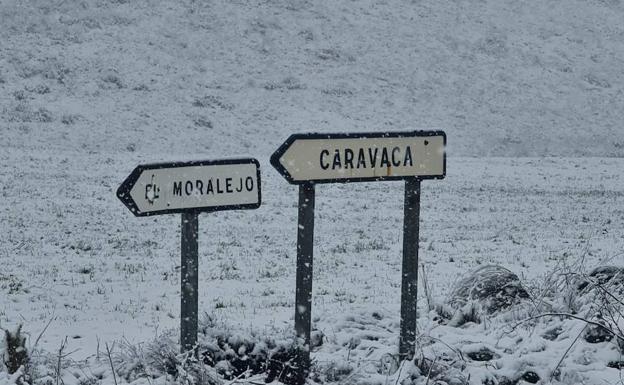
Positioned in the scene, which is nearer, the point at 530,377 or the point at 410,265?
the point at 530,377

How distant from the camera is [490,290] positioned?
21.5 ft

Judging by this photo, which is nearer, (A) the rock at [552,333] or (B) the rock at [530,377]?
(B) the rock at [530,377]

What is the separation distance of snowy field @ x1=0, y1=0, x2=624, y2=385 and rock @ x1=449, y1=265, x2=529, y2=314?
1.19 feet

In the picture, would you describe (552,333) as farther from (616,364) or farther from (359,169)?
(359,169)

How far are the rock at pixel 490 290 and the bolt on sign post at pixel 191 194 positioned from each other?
256 centimetres

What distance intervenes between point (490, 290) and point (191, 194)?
10.1 feet

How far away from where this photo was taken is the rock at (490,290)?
6387 mm

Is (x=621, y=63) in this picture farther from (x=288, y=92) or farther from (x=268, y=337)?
(x=268, y=337)

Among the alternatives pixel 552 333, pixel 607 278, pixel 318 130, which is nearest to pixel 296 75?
pixel 318 130

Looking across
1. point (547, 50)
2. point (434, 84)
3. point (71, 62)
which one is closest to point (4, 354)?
point (71, 62)

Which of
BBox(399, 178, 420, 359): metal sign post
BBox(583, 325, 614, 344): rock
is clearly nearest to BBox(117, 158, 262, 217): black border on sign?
BBox(399, 178, 420, 359): metal sign post

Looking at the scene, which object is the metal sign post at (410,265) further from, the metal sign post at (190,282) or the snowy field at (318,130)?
the metal sign post at (190,282)

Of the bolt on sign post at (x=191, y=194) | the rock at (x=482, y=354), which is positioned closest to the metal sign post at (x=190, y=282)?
the bolt on sign post at (x=191, y=194)

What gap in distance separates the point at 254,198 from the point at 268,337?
1.14 m
